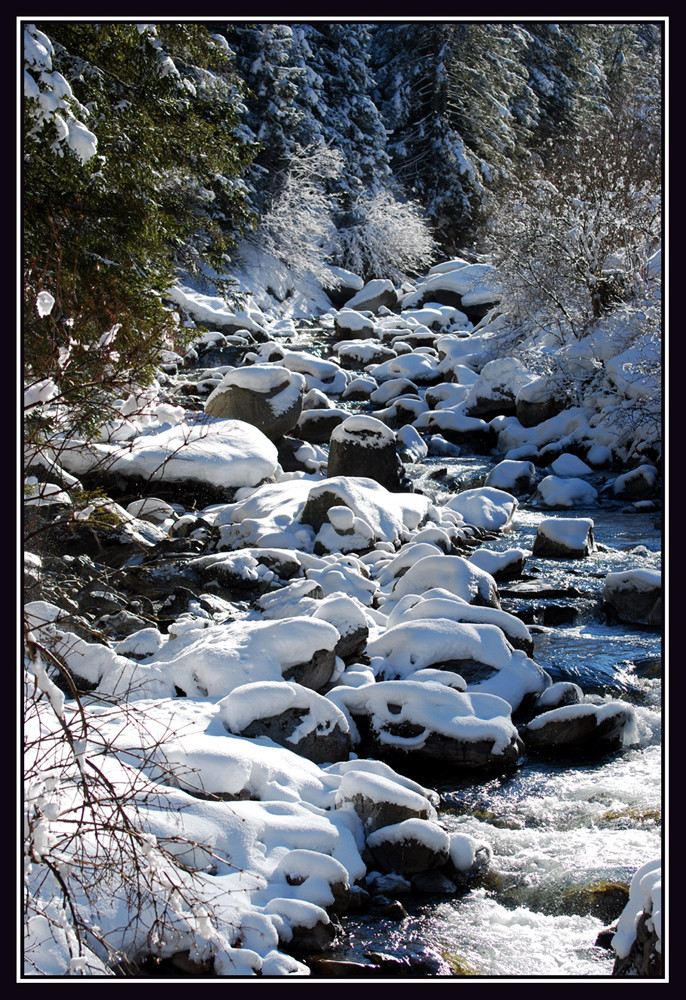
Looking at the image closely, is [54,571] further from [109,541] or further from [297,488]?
[297,488]

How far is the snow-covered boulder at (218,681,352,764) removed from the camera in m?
5.67

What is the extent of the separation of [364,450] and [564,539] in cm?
334

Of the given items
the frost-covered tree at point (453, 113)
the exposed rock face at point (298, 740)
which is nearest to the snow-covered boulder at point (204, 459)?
the exposed rock face at point (298, 740)

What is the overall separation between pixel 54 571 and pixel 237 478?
379 centimetres

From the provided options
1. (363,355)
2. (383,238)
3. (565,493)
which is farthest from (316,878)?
(383,238)

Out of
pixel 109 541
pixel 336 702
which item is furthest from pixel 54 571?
pixel 336 702

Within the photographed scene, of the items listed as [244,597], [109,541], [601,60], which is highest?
[601,60]

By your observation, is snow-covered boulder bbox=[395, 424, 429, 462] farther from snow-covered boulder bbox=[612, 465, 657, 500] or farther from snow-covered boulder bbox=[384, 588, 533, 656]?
snow-covered boulder bbox=[384, 588, 533, 656]

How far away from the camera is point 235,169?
8.63m

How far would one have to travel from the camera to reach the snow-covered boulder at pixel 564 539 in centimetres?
1032

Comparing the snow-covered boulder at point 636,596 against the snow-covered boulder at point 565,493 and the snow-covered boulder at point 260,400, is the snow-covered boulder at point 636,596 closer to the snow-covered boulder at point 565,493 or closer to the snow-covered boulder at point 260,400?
the snow-covered boulder at point 565,493

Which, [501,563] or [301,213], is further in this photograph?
[301,213]

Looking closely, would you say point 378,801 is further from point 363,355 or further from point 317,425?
point 363,355

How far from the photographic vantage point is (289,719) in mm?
5742
